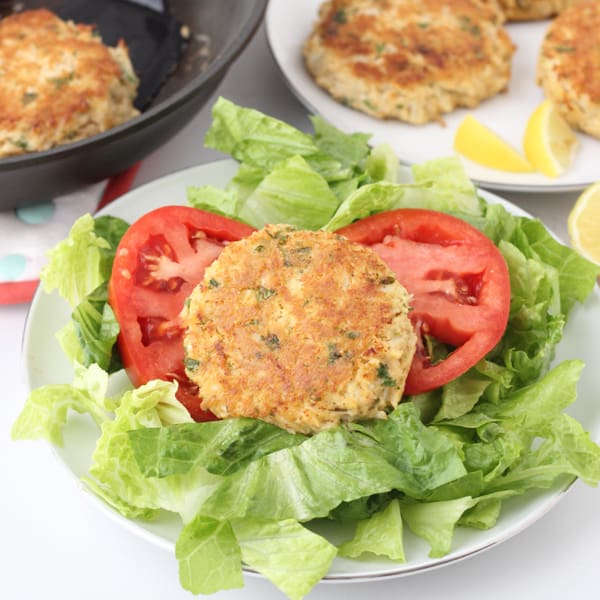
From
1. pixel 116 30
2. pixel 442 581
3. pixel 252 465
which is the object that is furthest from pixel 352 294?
pixel 116 30

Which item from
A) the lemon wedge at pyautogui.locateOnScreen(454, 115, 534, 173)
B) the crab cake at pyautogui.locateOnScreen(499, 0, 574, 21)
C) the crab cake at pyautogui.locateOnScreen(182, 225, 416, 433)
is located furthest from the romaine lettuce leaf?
the crab cake at pyautogui.locateOnScreen(499, 0, 574, 21)

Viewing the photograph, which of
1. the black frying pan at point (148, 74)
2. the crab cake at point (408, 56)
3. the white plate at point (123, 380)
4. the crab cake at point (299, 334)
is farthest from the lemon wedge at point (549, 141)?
the crab cake at point (299, 334)

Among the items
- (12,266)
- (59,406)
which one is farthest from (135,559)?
(12,266)

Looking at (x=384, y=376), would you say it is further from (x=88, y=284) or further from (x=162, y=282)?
(x=88, y=284)

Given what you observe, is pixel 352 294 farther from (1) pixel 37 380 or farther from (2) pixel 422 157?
(2) pixel 422 157

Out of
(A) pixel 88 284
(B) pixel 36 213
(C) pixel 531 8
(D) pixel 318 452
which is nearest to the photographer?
(D) pixel 318 452
